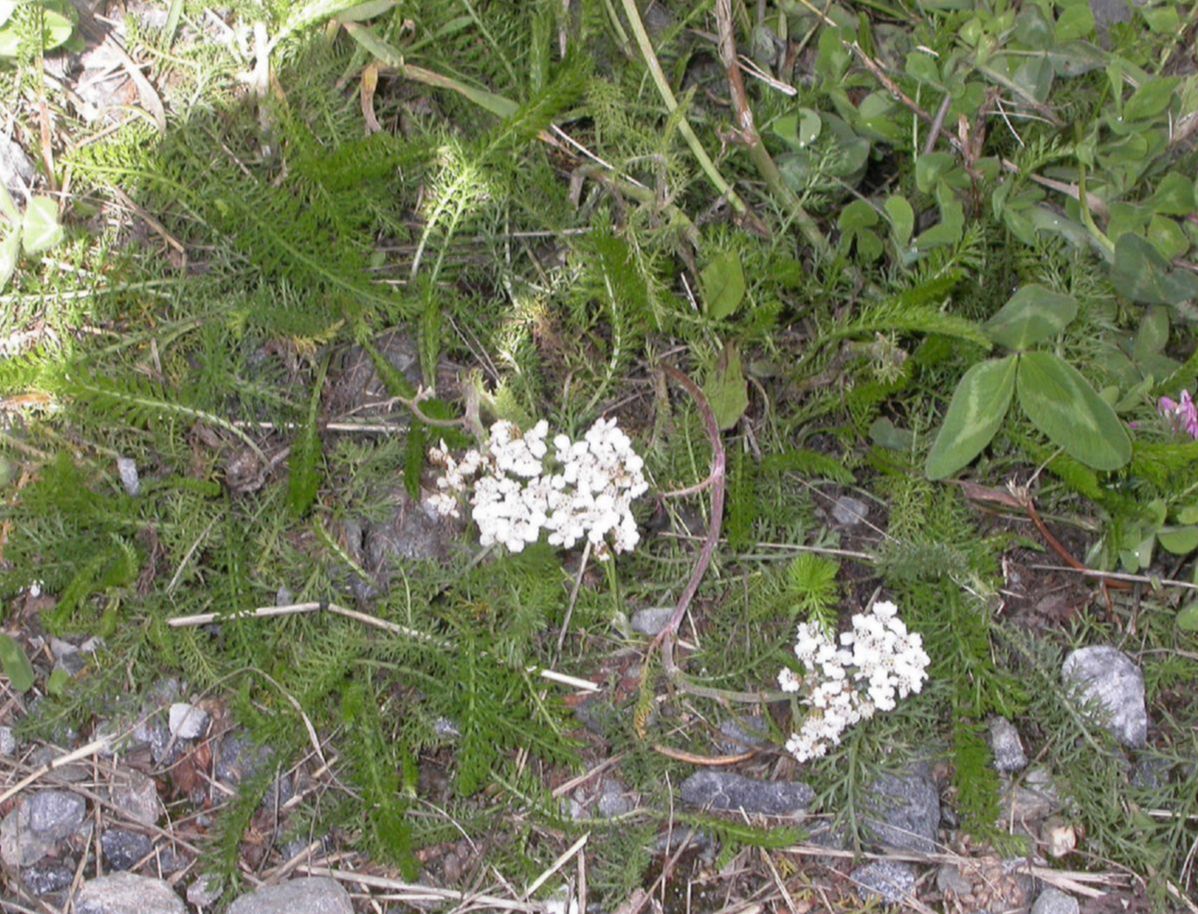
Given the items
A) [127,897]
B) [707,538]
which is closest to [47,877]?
[127,897]

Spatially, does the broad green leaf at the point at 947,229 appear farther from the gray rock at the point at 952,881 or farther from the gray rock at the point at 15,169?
the gray rock at the point at 15,169

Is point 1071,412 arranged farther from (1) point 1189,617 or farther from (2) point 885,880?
(2) point 885,880

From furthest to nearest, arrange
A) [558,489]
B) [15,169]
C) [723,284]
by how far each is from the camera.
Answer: [15,169] < [723,284] < [558,489]

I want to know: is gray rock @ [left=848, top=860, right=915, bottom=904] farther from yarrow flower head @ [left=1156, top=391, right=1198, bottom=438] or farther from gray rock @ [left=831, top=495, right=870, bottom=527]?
yarrow flower head @ [left=1156, top=391, right=1198, bottom=438]

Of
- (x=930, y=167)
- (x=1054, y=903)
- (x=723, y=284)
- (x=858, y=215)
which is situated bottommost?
(x=1054, y=903)

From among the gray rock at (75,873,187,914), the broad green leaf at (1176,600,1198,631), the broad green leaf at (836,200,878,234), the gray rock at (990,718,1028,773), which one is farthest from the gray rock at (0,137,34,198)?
the broad green leaf at (1176,600,1198,631)

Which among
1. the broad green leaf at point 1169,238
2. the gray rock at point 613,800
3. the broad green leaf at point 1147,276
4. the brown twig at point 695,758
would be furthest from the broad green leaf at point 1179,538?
the gray rock at point 613,800
